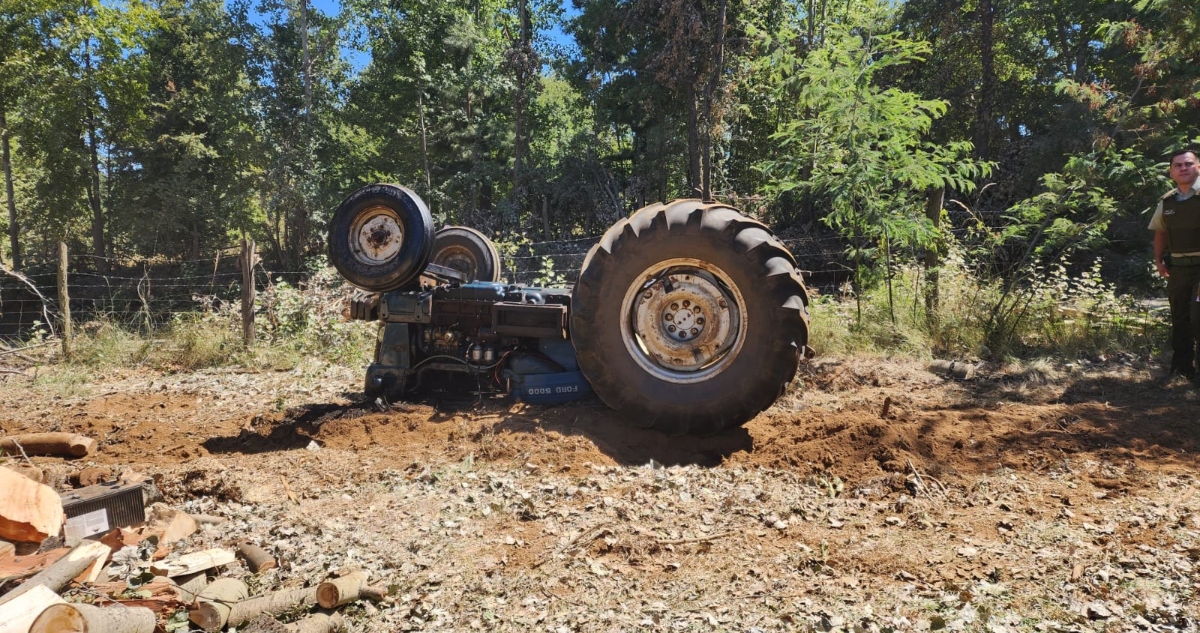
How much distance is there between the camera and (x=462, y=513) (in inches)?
129

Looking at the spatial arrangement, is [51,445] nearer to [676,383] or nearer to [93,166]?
[676,383]

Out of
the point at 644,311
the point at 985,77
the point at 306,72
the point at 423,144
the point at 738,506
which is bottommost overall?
the point at 738,506

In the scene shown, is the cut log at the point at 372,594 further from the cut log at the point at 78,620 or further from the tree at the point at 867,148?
the tree at the point at 867,148

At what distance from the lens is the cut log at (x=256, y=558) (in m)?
2.75

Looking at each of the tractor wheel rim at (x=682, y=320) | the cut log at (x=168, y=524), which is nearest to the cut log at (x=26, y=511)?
the cut log at (x=168, y=524)

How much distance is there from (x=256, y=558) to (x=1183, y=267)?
663cm

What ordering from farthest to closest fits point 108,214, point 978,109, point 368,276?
point 108,214
point 978,109
point 368,276

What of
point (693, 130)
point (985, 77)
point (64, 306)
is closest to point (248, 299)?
point (64, 306)

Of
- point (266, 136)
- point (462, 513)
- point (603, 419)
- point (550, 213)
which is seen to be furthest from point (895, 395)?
point (266, 136)

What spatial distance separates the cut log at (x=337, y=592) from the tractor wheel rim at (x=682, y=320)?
7.24 feet

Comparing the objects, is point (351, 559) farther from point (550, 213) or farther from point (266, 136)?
point (266, 136)

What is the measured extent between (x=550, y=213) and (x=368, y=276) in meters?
16.6

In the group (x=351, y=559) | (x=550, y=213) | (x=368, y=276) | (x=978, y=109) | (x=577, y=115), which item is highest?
(x=577, y=115)

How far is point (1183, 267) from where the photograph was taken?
5141mm
